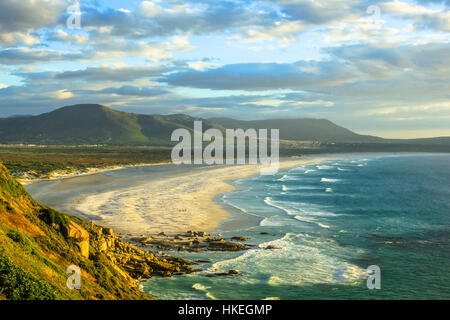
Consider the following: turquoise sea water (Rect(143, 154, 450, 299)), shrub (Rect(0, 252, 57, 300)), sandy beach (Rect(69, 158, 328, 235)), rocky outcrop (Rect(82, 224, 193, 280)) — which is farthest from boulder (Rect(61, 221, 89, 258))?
sandy beach (Rect(69, 158, 328, 235))

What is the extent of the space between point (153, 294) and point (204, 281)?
3.39 metres

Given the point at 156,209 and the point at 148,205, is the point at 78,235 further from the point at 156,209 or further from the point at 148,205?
the point at 148,205

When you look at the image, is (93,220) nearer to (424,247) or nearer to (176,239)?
(176,239)

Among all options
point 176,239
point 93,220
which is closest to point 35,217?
point 176,239

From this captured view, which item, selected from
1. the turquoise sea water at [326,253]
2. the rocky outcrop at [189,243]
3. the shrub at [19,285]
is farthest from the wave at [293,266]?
the shrub at [19,285]

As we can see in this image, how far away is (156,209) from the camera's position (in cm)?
4484

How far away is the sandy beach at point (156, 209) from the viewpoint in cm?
3625

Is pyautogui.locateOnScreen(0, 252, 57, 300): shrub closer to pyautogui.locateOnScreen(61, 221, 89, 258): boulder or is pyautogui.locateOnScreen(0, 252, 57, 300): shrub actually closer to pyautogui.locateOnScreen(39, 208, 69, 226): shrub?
pyautogui.locateOnScreen(61, 221, 89, 258): boulder

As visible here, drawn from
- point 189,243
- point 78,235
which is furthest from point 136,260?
point 189,243

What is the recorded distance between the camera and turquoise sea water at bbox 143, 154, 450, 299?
2194cm

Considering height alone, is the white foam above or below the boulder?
below

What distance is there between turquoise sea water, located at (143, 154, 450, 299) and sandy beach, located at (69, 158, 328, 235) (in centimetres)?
298

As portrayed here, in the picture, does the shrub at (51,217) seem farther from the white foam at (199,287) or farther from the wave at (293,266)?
the wave at (293,266)

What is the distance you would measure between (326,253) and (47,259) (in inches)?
807
